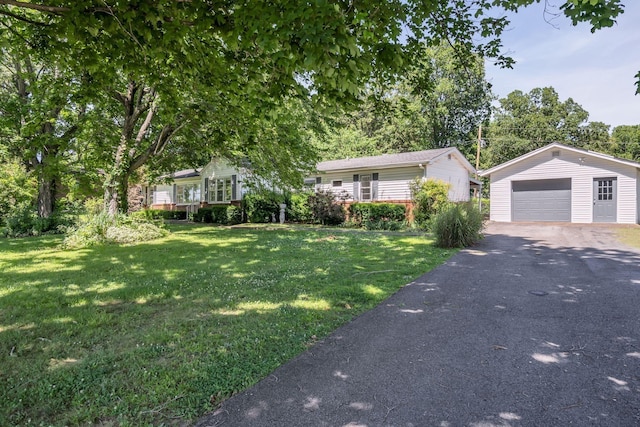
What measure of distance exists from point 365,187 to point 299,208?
423cm

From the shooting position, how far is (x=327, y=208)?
1916cm

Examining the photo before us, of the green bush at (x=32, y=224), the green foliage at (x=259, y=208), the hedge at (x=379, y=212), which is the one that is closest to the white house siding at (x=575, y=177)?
the hedge at (x=379, y=212)

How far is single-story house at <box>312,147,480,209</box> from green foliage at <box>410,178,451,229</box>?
1.57 metres

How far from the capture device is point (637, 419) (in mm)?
2234

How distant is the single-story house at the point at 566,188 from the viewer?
55.5 feet

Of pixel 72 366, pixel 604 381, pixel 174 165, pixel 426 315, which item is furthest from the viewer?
pixel 174 165

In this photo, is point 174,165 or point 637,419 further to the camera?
point 174,165

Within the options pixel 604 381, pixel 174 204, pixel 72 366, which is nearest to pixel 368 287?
pixel 604 381

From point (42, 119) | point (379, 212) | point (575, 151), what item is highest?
point (42, 119)

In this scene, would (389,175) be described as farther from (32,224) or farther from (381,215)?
(32,224)

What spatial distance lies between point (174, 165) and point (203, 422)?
56.8 ft

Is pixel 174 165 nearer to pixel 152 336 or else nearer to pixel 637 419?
pixel 152 336

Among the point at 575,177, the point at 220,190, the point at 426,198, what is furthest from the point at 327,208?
the point at 575,177

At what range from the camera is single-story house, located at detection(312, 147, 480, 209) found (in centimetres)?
1836
